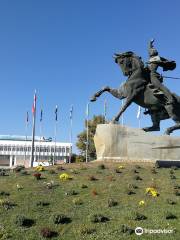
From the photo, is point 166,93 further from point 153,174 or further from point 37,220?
point 37,220

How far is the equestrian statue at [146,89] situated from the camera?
84.4ft

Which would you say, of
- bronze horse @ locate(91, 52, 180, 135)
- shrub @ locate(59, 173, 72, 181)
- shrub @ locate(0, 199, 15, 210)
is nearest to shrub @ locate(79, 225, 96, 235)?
shrub @ locate(0, 199, 15, 210)

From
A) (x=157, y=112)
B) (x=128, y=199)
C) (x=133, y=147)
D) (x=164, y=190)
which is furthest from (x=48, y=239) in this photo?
(x=157, y=112)

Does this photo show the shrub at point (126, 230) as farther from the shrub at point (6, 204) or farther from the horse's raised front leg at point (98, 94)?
the horse's raised front leg at point (98, 94)

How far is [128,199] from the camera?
56.3 ft

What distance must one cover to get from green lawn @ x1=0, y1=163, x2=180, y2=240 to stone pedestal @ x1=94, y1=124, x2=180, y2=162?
1611 mm

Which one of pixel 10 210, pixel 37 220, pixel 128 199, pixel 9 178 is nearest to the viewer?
pixel 37 220

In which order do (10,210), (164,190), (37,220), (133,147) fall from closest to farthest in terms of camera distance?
(37,220), (10,210), (164,190), (133,147)

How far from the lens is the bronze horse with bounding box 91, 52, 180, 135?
1013 inches

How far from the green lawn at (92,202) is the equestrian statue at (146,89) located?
12.7ft

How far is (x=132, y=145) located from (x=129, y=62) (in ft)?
15.1

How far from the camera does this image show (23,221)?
45.3 feet

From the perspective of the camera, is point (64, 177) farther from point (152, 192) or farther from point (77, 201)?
point (152, 192)

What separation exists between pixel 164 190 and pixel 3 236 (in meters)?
8.15
